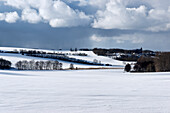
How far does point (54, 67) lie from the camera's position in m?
116

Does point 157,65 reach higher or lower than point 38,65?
higher

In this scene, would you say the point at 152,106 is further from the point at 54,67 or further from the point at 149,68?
the point at 54,67

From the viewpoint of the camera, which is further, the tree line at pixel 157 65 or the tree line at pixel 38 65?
the tree line at pixel 38 65

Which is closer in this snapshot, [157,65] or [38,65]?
[157,65]

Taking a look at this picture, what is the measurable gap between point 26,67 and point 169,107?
106 meters

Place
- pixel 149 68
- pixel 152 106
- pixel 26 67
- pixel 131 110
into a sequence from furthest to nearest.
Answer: pixel 26 67 → pixel 149 68 → pixel 152 106 → pixel 131 110

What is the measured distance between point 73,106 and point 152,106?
3.87 meters

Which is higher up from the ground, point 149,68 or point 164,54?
point 164,54

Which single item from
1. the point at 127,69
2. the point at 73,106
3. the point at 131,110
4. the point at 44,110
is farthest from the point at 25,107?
the point at 127,69

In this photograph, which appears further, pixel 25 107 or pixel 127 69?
pixel 127 69

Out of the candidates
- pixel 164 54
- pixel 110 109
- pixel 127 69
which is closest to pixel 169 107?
pixel 110 109

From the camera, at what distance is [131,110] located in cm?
956

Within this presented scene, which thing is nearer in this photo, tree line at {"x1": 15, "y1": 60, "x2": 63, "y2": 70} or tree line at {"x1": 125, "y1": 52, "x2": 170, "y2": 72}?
tree line at {"x1": 125, "y1": 52, "x2": 170, "y2": 72}

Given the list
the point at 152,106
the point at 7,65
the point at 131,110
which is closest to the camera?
the point at 131,110
